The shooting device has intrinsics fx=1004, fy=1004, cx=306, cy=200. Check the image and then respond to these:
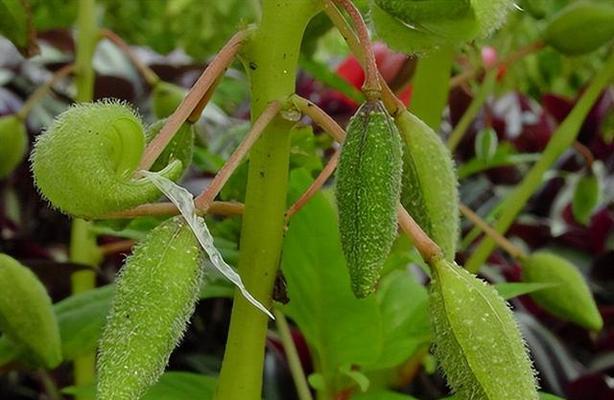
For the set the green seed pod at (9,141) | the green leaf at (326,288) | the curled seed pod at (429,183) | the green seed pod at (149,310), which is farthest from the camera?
the green seed pod at (9,141)

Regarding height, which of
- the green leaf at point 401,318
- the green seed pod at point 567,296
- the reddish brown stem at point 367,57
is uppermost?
the reddish brown stem at point 367,57

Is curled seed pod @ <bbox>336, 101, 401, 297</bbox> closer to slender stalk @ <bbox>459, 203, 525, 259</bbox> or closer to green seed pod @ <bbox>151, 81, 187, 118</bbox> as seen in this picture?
slender stalk @ <bbox>459, 203, 525, 259</bbox>

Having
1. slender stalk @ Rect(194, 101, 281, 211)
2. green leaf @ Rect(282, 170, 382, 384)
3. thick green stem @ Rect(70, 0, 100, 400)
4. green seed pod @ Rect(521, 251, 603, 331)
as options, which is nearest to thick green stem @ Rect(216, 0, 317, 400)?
slender stalk @ Rect(194, 101, 281, 211)

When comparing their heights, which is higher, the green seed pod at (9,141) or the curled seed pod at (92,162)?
the curled seed pod at (92,162)

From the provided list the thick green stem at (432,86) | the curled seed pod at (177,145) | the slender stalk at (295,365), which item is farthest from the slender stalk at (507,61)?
the curled seed pod at (177,145)

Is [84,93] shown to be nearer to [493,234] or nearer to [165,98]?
[165,98]

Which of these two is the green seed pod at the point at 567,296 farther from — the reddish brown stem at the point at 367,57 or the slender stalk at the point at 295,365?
the reddish brown stem at the point at 367,57

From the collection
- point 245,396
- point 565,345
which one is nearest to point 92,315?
point 245,396
